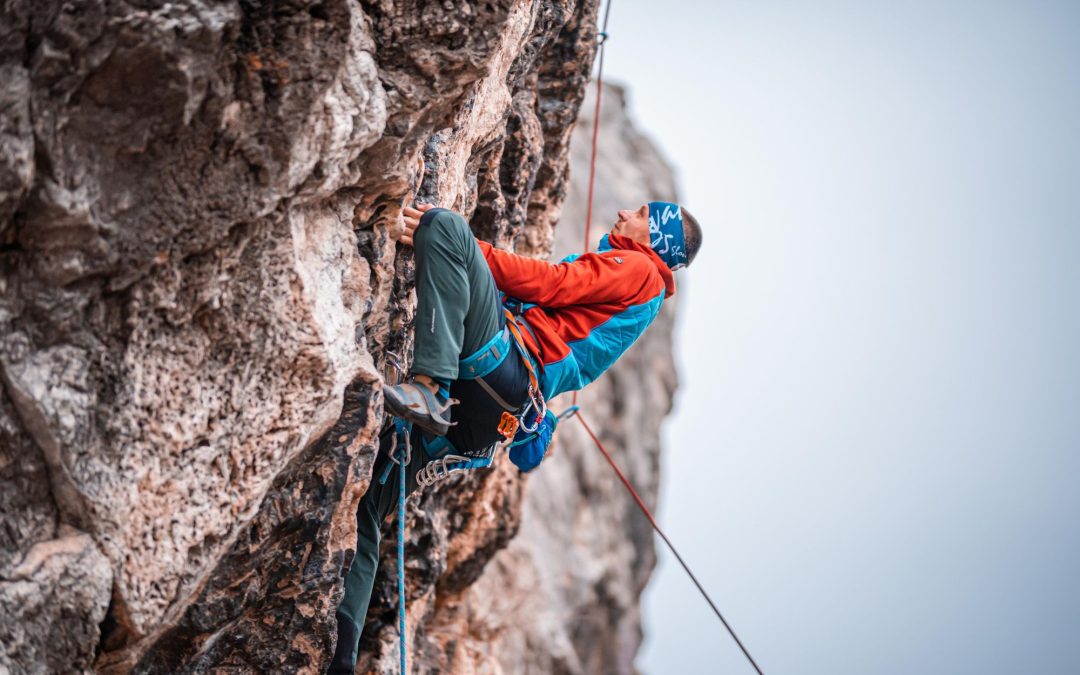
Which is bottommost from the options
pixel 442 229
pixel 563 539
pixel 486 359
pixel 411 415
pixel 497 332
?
pixel 563 539

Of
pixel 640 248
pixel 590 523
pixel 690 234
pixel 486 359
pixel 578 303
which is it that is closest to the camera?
pixel 486 359

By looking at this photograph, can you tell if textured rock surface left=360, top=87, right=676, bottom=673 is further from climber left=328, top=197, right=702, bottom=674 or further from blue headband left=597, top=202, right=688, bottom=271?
blue headband left=597, top=202, right=688, bottom=271

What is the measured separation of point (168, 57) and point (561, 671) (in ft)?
39.8

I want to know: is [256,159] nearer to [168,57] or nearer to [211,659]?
[168,57]

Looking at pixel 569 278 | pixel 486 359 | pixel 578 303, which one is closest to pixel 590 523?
pixel 578 303

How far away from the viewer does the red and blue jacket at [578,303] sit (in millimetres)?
5211

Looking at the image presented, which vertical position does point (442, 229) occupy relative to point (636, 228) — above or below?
above

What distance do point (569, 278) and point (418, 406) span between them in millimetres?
1125

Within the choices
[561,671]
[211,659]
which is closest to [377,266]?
[211,659]

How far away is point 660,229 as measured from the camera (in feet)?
18.9

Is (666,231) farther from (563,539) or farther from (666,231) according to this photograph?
(563,539)

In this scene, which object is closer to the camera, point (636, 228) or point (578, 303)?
point (578, 303)

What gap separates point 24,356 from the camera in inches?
143

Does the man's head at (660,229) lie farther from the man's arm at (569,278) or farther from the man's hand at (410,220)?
the man's hand at (410,220)
